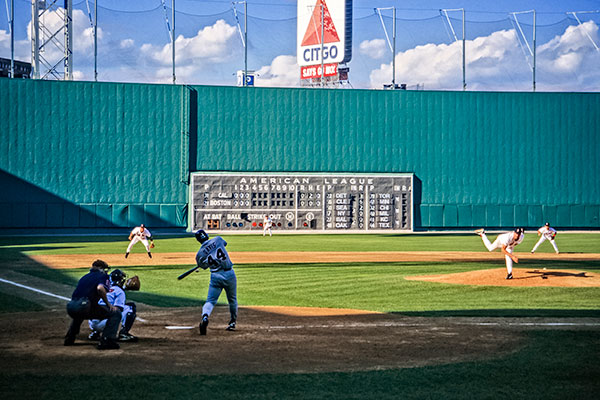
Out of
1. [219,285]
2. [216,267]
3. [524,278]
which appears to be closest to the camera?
[216,267]

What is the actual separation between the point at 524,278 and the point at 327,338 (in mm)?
11750

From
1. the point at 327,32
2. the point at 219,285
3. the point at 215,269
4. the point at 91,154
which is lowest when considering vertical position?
the point at 219,285

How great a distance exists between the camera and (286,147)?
5741 centimetres

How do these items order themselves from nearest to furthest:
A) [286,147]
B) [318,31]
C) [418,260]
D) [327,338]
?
[327,338] → [418,260] → [286,147] → [318,31]

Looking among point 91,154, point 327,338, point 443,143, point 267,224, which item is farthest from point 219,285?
point 443,143

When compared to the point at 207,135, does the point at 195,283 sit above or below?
below

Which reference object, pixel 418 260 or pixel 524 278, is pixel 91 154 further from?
pixel 524 278

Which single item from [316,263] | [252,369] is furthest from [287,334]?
[316,263]

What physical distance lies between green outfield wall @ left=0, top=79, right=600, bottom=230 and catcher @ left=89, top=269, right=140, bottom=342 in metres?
43.6

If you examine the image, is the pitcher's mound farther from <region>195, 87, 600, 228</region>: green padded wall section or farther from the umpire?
<region>195, 87, 600, 228</region>: green padded wall section

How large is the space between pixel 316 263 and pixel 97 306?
58.4 feet

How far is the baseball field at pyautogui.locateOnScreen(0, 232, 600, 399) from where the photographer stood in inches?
346

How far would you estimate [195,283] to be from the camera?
880 inches

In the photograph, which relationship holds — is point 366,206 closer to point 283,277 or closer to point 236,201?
point 236,201
